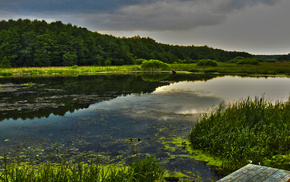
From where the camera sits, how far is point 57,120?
38.6 ft

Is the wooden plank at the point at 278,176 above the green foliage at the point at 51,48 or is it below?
below

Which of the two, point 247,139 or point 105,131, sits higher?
point 247,139

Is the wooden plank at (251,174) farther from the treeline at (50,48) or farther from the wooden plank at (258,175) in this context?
the treeline at (50,48)

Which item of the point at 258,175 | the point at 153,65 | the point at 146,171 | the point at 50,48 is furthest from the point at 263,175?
the point at 50,48

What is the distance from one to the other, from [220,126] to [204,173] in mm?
2495

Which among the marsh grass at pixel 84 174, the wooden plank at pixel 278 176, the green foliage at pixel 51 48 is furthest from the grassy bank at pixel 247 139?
the green foliage at pixel 51 48

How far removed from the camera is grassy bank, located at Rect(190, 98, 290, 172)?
6.88 m

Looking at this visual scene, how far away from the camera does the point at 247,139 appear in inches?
301

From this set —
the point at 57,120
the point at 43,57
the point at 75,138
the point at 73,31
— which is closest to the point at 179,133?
the point at 75,138

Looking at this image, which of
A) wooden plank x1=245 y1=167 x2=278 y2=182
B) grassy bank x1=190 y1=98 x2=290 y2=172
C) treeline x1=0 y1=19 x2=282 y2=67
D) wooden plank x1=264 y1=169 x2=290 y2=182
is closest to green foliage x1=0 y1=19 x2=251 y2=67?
treeline x1=0 y1=19 x2=282 y2=67

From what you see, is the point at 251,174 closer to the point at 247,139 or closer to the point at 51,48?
the point at 247,139

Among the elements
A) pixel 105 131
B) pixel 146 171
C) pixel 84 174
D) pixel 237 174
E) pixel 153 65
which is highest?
pixel 153 65

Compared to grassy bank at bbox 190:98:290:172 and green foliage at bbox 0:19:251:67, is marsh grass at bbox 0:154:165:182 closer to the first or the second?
grassy bank at bbox 190:98:290:172

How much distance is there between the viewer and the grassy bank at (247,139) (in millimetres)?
6879
